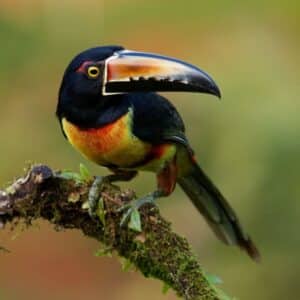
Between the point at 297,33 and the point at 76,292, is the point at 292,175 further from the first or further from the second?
the point at 76,292

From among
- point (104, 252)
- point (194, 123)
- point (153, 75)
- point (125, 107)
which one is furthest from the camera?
point (194, 123)

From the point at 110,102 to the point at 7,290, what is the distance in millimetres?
3648

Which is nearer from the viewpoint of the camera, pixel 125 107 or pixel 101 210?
pixel 101 210

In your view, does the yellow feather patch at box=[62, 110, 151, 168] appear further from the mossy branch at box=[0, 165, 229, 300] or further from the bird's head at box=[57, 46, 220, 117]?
Answer: the mossy branch at box=[0, 165, 229, 300]

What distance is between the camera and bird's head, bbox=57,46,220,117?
3307mm

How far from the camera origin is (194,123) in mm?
6012

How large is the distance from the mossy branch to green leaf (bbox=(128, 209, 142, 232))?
0.05 m

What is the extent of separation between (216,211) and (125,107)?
0.75 metres

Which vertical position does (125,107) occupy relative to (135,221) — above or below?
above

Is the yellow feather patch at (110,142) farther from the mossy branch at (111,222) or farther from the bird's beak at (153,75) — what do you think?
the mossy branch at (111,222)

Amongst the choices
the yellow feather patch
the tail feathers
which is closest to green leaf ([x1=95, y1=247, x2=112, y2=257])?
the yellow feather patch

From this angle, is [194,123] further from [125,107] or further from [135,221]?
[135,221]

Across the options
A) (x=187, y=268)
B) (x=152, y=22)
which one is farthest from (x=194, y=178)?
(x=152, y=22)

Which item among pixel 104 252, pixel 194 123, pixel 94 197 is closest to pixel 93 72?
pixel 94 197
